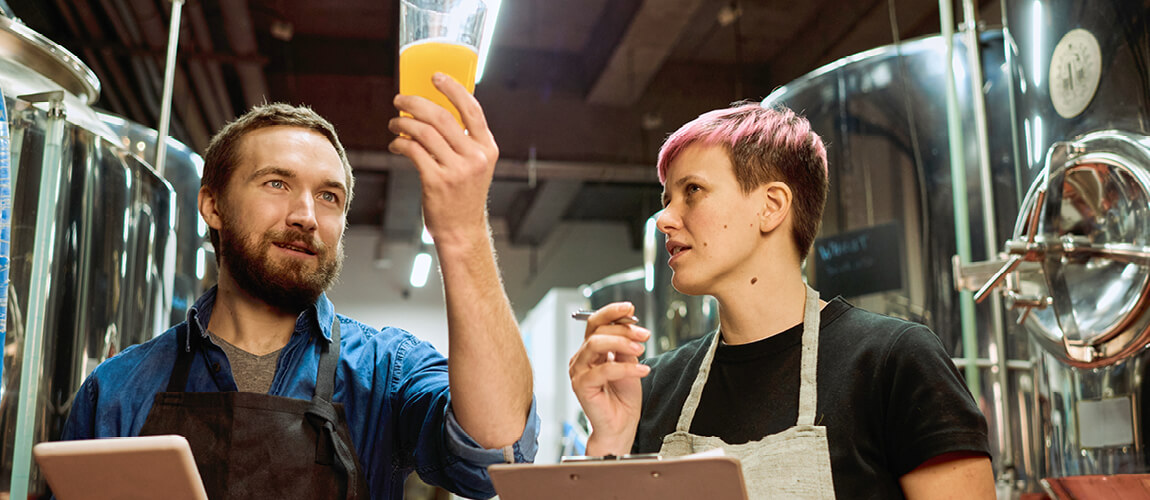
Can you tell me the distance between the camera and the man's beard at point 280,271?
174cm

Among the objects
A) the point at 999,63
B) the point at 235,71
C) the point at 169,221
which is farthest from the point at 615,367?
the point at 235,71

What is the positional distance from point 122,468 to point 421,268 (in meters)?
11.2

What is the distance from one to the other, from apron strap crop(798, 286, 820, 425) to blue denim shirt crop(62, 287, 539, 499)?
22.1 inches

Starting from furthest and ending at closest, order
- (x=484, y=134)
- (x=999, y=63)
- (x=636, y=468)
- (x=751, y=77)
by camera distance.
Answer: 1. (x=751, y=77)
2. (x=999, y=63)
3. (x=484, y=134)
4. (x=636, y=468)

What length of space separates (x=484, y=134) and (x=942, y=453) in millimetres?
882

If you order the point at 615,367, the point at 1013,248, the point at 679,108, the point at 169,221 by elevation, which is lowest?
the point at 615,367

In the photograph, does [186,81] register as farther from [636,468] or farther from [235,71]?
[636,468]

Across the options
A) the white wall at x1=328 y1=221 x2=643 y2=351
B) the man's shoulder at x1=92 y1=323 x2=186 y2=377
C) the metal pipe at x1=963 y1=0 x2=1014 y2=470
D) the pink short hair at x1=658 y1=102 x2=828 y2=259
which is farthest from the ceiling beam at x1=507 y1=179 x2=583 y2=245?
the man's shoulder at x1=92 y1=323 x2=186 y2=377

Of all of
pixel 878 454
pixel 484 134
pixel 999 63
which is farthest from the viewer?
pixel 999 63

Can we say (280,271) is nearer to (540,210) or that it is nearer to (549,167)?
(549,167)

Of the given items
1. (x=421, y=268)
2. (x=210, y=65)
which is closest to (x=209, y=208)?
(x=210, y=65)

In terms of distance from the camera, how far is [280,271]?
5.69 ft

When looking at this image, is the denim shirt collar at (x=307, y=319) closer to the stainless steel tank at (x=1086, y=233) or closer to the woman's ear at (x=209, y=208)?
the woman's ear at (x=209, y=208)

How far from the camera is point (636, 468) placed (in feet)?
3.33
